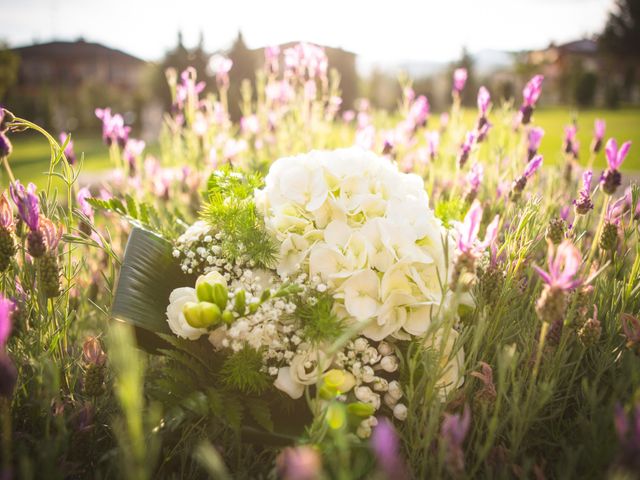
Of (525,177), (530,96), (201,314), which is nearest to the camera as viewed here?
(201,314)

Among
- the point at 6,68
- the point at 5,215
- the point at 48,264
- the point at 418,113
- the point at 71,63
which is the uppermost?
the point at 71,63

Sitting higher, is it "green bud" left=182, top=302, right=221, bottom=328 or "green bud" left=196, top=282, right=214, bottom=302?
"green bud" left=196, top=282, right=214, bottom=302

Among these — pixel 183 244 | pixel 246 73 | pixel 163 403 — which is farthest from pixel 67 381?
pixel 246 73

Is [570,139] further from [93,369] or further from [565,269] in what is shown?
[93,369]

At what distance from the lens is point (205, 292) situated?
122 centimetres

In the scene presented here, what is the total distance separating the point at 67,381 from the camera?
135 centimetres

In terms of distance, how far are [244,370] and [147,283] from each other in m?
0.43

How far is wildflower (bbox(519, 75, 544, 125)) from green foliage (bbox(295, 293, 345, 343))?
4.35ft

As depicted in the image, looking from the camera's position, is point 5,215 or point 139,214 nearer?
point 5,215

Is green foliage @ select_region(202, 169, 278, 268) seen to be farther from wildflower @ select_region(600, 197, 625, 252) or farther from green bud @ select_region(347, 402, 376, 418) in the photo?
wildflower @ select_region(600, 197, 625, 252)

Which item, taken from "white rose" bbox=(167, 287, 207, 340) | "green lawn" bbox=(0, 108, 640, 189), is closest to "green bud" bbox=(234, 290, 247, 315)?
"white rose" bbox=(167, 287, 207, 340)

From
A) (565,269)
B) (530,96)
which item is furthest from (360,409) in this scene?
(530,96)

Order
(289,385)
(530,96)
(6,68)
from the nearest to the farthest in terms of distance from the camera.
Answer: (289,385) < (530,96) < (6,68)

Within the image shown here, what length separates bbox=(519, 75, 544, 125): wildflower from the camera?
6.49 feet
